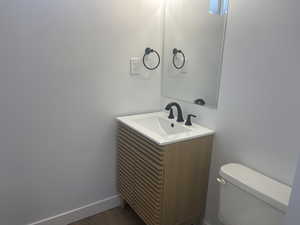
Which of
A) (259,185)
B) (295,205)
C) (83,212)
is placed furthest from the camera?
(83,212)

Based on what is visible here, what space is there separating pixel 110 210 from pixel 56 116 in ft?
3.34

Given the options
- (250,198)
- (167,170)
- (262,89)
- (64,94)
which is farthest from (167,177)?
(64,94)

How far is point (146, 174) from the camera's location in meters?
1.54

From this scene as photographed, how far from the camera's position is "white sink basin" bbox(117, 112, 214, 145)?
4.60ft

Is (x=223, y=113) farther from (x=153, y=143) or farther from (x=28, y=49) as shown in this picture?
(x=28, y=49)

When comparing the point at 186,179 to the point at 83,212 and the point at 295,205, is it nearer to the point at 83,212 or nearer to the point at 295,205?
the point at 295,205

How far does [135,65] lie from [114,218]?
1.34 meters

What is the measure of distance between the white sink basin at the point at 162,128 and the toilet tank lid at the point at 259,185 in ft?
1.00

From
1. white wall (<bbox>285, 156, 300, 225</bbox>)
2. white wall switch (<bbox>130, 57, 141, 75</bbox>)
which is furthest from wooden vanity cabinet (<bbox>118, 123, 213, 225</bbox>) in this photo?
white wall (<bbox>285, 156, 300, 225</bbox>)

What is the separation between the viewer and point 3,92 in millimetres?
1396

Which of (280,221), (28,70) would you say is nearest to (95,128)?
(28,70)

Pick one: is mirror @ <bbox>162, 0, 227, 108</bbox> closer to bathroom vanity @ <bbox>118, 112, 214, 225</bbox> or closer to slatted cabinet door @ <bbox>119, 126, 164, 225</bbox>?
bathroom vanity @ <bbox>118, 112, 214, 225</bbox>

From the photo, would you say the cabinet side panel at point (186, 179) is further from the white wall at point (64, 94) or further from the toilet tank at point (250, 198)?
the white wall at point (64, 94)

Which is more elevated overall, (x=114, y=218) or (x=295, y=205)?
(x=295, y=205)
